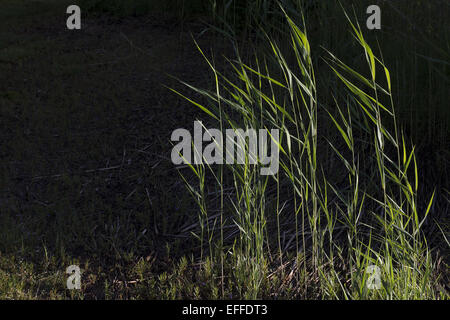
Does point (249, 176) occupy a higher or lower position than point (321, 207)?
higher

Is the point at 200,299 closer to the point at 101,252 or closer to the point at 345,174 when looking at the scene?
the point at 101,252

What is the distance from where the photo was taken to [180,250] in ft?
7.75

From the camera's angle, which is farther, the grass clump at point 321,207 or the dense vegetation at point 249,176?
the dense vegetation at point 249,176

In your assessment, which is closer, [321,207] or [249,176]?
[249,176]

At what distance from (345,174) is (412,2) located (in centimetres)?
117

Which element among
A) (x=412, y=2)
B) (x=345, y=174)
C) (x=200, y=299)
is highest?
(x=412, y=2)

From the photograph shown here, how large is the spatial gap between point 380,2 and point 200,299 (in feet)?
7.23

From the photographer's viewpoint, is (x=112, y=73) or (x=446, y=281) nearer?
(x=446, y=281)

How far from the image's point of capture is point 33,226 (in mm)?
2557

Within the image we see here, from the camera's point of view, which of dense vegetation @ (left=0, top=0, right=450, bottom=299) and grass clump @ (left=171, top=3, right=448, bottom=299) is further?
dense vegetation @ (left=0, top=0, right=450, bottom=299)
